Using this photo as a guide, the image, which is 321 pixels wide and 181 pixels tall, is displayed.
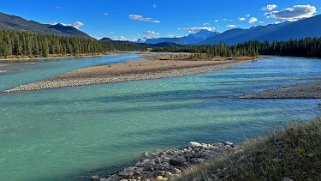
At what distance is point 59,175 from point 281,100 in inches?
913

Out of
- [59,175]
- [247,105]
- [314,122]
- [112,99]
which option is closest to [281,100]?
[247,105]

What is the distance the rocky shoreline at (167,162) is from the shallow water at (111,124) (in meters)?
1.29

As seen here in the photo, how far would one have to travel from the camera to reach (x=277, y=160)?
305 inches

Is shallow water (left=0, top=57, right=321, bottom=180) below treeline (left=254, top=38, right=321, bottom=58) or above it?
below

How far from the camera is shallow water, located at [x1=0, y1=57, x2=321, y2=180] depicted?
691 inches

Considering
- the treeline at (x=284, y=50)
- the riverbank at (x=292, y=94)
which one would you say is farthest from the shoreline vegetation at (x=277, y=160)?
the treeline at (x=284, y=50)

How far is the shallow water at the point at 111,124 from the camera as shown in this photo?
17.5 m

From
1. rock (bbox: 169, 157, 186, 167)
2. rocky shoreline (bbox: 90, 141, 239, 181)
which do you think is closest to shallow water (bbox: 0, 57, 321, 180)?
rocky shoreline (bbox: 90, 141, 239, 181)

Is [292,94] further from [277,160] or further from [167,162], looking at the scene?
[277,160]

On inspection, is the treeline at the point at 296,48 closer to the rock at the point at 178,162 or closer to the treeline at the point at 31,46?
the treeline at the point at 31,46

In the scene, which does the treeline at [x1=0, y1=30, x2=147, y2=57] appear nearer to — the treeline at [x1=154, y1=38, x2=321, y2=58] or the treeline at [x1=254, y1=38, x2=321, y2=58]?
the treeline at [x1=154, y1=38, x2=321, y2=58]

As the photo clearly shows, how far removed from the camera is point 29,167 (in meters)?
16.7

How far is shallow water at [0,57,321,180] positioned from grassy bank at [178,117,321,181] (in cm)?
812

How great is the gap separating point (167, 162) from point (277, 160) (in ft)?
27.0
